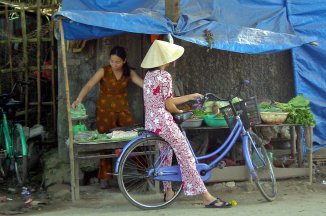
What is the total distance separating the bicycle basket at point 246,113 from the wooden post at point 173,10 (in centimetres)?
140

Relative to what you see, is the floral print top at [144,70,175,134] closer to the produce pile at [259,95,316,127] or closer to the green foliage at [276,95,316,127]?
the produce pile at [259,95,316,127]

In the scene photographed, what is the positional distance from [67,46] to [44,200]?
7.36 feet

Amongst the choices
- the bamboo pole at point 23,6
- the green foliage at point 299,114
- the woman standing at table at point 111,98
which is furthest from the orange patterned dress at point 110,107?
the bamboo pole at point 23,6

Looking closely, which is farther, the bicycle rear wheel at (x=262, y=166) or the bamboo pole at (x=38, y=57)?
the bamboo pole at (x=38, y=57)

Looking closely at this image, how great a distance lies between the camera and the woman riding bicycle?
5.92 meters

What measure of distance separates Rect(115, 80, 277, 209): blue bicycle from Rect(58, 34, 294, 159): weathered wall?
5.05 ft

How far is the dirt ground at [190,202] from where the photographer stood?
5.99 metres

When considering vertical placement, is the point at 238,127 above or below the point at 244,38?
below

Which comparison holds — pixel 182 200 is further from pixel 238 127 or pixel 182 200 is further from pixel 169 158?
pixel 238 127

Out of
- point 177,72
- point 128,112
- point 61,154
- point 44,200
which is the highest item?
point 177,72

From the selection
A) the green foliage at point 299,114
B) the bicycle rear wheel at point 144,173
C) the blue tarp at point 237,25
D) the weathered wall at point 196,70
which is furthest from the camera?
the weathered wall at point 196,70

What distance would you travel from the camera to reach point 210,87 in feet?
26.4

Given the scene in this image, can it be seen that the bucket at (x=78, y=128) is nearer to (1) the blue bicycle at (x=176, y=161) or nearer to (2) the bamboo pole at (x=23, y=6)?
(1) the blue bicycle at (x=176, y=161)

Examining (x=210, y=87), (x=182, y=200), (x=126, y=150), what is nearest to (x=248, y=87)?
(x=210, y=87)
